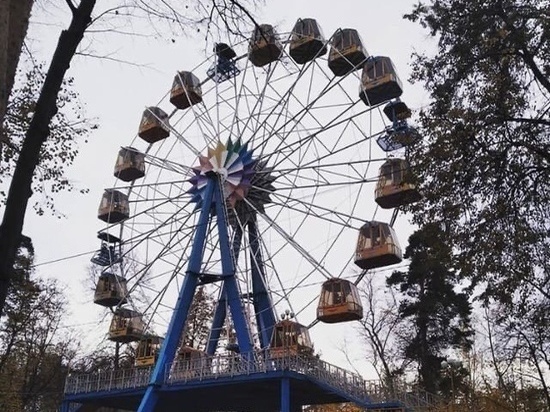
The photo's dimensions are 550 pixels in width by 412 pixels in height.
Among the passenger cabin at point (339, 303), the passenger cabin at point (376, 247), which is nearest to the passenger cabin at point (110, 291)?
the passenger cabin at point (339, 303)

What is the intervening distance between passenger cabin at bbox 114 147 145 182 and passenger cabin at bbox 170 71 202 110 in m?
3.06

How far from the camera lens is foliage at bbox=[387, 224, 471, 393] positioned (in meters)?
31.9

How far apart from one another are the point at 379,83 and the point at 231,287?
9.50 m

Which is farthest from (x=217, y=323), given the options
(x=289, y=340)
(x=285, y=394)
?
(x=285, y=394)

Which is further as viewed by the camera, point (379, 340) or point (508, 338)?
point (379, 340)

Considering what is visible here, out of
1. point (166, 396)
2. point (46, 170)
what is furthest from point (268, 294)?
point (46, 170)

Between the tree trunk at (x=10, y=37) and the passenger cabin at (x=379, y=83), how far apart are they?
2241 cm

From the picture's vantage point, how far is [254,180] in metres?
27.9

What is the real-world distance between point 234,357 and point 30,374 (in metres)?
21.0

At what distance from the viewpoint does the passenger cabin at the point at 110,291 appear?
29109 millimetres

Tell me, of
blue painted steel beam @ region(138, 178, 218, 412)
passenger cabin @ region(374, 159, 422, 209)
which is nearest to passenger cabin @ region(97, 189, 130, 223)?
blue painted steel beam @ region(138, 178, 218, 412)

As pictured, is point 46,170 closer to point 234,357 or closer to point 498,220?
point 498,220

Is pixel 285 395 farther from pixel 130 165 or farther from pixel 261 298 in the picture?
pixel 130 165

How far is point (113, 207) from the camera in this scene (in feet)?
99.5
